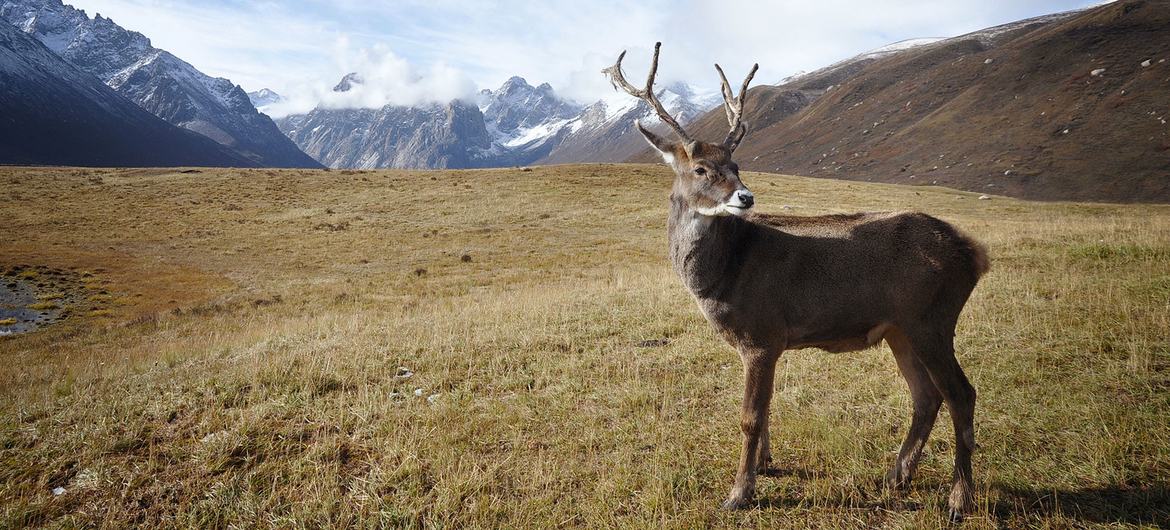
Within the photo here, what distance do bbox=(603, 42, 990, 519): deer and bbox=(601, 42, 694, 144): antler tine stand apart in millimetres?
581

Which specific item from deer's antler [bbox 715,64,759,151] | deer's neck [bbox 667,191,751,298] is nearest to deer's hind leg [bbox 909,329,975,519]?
deer's neck [bbox 667,191,751,298]

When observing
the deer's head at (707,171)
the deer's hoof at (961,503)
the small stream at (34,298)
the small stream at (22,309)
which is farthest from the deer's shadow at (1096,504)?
the small stream at (22,309)

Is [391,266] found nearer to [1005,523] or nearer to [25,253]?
[25,253]

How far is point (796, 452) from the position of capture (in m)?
5.27

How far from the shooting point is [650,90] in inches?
262

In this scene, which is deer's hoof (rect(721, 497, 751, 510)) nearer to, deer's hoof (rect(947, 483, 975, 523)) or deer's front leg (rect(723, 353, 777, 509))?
deer's front leg (rect(723, 353, 777, 509))

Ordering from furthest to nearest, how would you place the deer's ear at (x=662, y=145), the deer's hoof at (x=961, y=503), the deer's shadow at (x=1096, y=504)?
the deer's ear at (x=662, y=145) → the deer's hoof at (x=961, y=503) → the deer's shadow at (x=1096, y=504)

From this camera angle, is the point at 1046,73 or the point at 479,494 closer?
the point at 479,494

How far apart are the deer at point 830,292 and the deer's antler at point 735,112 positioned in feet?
1.07

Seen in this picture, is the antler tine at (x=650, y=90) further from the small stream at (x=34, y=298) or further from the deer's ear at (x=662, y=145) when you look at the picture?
the small stream at (x=34, y=298)

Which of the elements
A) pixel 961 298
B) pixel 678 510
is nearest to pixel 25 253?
pixel 678 510

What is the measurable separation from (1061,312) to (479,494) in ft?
29.8

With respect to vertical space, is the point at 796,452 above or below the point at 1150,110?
below

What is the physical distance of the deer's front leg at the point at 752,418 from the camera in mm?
4508
